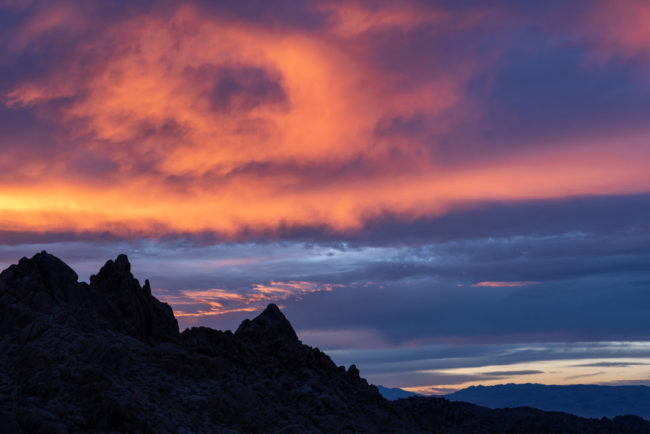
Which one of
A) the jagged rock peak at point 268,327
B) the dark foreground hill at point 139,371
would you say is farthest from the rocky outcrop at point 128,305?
the jagged rock peak at point 268,327

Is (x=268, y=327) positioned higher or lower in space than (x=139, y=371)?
higher

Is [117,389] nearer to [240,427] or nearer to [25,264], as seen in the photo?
[240,427]

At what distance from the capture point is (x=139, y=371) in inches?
3371

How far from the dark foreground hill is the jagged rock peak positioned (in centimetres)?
39

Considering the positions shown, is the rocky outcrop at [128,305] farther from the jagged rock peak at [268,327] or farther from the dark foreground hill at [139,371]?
the jagged rock peak at [268,327]

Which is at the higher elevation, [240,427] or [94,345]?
[94,345]

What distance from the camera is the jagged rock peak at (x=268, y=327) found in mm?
121250

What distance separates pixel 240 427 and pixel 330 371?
35699mm

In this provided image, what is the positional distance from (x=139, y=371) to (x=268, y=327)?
40.1 metres

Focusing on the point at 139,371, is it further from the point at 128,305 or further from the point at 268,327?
the point at 268,327

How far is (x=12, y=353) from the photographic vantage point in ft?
265

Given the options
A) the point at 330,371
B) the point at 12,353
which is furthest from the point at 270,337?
the point at 12,353

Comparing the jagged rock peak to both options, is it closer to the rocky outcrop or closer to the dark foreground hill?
the dark foreground hill

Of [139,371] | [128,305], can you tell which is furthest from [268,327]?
[139,371]
